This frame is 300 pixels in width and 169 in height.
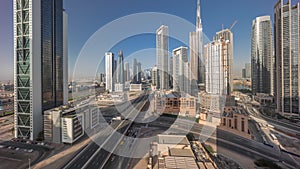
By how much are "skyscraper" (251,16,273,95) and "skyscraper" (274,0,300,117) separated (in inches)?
126

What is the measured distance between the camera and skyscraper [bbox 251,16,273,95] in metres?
9.91

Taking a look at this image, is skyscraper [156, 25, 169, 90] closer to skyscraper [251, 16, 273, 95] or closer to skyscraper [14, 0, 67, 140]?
skyscraper [14, 0, 67, 140]

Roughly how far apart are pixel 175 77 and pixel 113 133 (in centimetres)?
659

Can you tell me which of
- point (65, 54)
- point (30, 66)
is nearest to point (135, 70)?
point (65, 54)

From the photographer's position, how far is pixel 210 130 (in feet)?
17.5

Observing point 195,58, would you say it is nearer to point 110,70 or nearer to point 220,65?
point 220,65

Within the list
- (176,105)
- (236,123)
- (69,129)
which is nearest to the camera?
Answer: (69,129)

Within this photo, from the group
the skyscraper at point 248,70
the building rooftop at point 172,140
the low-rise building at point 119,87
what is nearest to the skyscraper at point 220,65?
the building rooftop at point 172,140

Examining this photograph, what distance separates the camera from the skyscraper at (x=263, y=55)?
991 centimetres

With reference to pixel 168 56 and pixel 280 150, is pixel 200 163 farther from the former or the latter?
pixel 168 56

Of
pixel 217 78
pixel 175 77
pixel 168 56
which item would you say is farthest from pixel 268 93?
pixel 168 56

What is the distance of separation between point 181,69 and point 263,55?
6.03 metres

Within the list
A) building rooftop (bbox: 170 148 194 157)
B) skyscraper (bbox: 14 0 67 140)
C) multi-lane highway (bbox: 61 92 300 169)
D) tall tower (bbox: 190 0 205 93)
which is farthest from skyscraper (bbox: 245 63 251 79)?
skyscraper (bbox: 14 0 67 140)

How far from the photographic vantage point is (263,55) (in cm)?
1016
